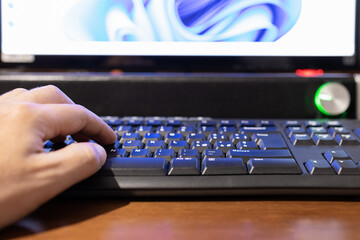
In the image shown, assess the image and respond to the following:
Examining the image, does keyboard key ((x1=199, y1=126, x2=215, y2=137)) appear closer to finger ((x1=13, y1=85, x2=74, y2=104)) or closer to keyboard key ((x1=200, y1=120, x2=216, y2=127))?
keyboard key ((x1=200, y1=120, x2=216, y2=127))

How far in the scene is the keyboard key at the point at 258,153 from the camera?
42cm

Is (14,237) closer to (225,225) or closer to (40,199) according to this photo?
(40,199)

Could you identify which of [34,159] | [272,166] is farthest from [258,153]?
[34,159]

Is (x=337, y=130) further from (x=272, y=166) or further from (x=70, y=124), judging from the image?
(x=70, y=124)

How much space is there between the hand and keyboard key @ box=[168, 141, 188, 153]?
3.5 inches

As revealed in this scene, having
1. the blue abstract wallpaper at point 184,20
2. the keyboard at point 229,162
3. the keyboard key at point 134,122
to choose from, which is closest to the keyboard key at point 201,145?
the keyboard at point 229,162

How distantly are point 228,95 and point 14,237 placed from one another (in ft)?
1.32

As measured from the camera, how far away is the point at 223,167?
39cm

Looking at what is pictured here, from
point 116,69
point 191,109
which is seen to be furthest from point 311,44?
point 116,69

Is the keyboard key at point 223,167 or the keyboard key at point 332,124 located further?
the keyboard key at point 332,124

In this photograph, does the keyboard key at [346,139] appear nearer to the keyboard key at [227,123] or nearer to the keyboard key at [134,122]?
the keyboard key at [227,123]

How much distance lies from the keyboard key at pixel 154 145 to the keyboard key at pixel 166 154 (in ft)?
0.04

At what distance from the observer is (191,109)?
629 millimetres

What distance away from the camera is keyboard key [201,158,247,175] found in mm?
390
